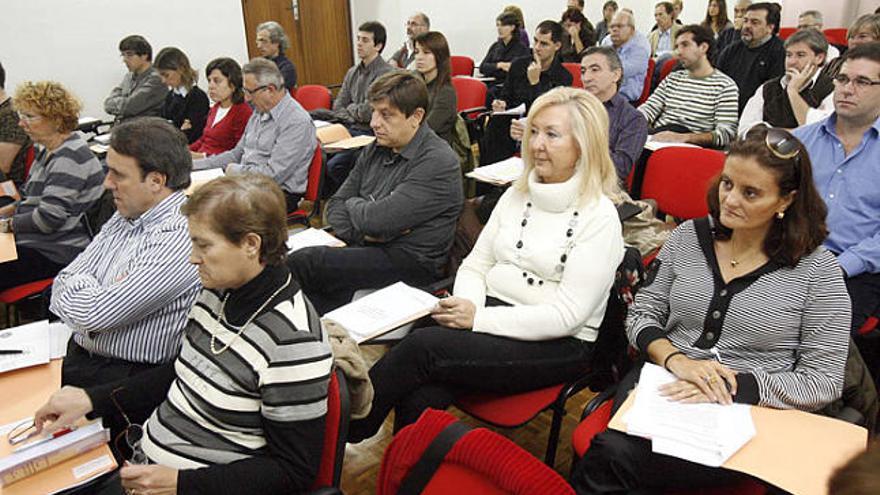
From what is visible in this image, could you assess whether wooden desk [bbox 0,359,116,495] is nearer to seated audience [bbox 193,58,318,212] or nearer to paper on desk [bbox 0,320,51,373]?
paper on desk [bbox 0,320,51,373]

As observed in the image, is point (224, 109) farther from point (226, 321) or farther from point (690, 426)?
point (690, 426)

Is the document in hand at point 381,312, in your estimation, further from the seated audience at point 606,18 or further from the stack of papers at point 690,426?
the seated audience at point 606,18

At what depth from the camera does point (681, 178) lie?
9.18 ft

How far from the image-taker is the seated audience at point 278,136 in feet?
11.6

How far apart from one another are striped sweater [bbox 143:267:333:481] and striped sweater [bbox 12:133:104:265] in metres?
1.76

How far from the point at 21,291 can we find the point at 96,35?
14.8 feet

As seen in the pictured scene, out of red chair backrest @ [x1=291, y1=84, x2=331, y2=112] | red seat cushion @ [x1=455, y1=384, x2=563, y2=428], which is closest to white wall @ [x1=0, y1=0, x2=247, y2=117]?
red chair backrest @ [x1=291, y1=84, x2=331, y2=112]

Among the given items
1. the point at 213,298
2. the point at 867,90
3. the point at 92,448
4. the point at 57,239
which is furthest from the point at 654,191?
the point at 57,239

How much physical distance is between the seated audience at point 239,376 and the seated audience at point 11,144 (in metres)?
2.76

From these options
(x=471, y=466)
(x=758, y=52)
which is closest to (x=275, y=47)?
(x=758, y=52)

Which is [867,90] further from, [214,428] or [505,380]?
[214,428]

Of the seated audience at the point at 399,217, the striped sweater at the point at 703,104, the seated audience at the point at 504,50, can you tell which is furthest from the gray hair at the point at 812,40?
the seated audience at the point at 504,50

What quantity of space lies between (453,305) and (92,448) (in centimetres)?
103

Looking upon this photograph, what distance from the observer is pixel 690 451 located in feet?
4.41
